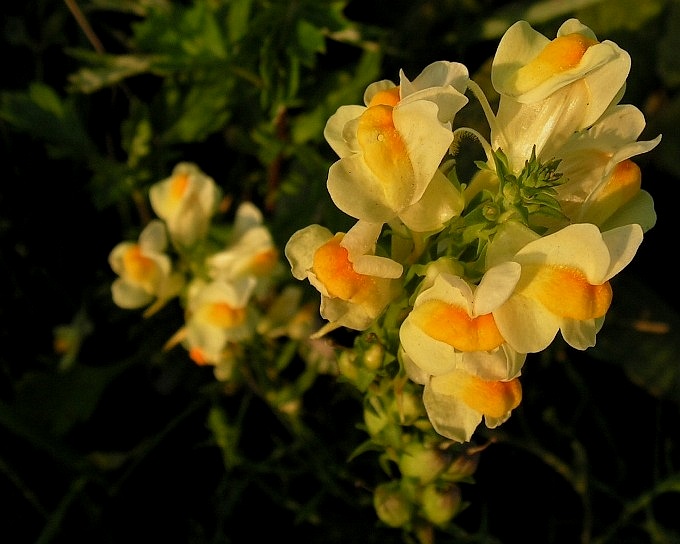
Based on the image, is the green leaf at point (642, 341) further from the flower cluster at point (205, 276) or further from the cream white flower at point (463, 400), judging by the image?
the cream white flower at point (463, 400)

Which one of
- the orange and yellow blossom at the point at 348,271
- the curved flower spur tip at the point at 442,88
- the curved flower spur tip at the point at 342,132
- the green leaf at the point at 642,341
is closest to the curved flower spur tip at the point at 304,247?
the orange and yellow blossom at the point at 348,271

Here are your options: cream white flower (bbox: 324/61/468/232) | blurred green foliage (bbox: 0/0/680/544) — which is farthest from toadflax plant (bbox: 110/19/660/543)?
blurred green foliage (bbox: 0/0/680/544)

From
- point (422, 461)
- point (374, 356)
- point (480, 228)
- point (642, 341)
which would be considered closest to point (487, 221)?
point (480, 228)

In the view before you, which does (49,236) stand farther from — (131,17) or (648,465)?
(648,465)

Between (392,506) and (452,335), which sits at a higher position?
(452,335)

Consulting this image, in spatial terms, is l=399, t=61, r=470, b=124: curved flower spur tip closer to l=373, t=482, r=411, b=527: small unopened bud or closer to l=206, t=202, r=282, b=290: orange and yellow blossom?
l=373, t=482, r=411, b=527: small unopened bud

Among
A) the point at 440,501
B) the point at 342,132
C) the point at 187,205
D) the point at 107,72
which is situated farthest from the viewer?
the point at 107,72

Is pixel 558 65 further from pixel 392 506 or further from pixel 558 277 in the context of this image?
pixel 392 506
